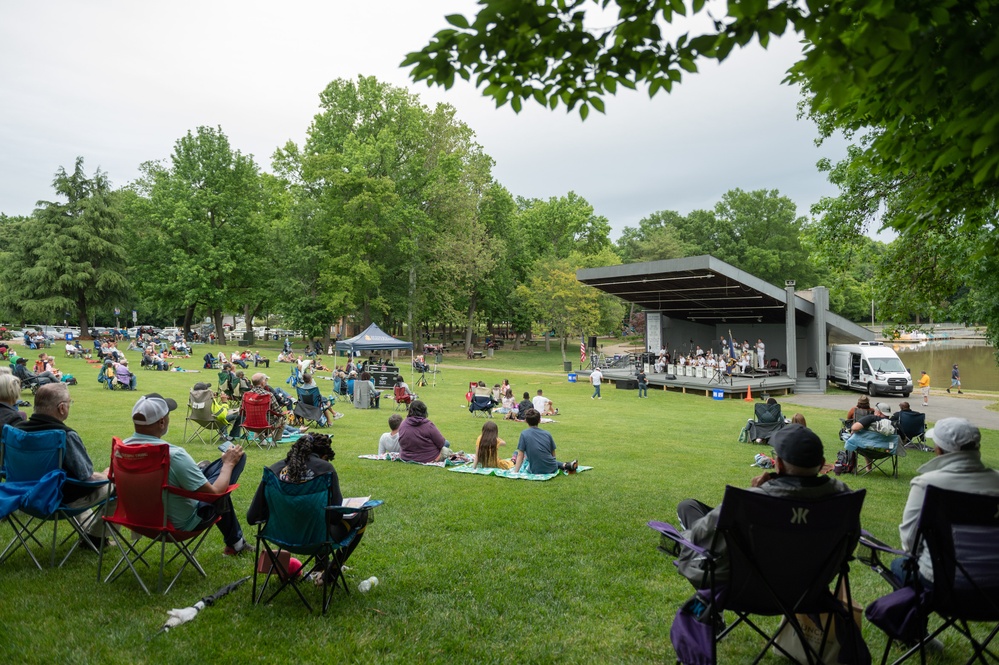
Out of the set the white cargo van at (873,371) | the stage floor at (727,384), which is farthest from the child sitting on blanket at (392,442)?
the white cargo van at (873,371)

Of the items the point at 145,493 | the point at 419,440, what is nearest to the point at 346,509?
the point at 145,493

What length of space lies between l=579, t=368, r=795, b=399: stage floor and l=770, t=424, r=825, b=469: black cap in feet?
81.4

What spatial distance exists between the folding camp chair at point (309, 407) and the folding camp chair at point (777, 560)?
11.2 m

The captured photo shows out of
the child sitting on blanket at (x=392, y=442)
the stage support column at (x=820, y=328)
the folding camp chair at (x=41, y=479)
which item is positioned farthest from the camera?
the stage support column at (x=820, y=328)

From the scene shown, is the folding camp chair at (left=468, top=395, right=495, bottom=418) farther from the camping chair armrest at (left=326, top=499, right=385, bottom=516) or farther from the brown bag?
the brown bag

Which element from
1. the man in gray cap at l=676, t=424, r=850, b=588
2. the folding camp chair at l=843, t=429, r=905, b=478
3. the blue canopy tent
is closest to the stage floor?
the blue canopy tent

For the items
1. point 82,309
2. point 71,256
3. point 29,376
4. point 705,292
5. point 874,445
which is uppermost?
point 71,256

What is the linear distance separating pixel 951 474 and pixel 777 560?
1252mm

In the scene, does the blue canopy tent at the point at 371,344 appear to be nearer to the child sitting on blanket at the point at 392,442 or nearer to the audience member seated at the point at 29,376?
the audience member seated at the point at 29,376

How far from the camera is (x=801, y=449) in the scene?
3094 millimetres

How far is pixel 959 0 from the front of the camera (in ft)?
10.4

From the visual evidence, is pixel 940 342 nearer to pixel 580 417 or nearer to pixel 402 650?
pixel 580 417

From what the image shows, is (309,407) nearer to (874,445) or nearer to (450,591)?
(450,591)

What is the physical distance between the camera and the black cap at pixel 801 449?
3086 mm
